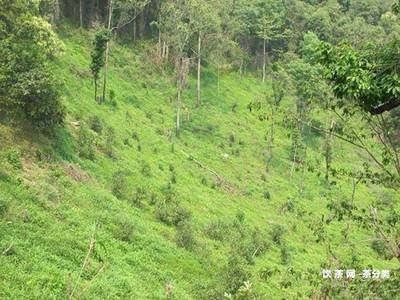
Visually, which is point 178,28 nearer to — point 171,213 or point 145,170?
point 145,170

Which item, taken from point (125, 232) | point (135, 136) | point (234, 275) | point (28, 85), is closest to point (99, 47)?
point (135, 136)

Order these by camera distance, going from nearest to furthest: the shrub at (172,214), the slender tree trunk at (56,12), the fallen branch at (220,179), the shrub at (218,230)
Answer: the shrub at (172,214)
the shrub at (218,230)
the fallen branch at (220,179)
the slender tree trunk at (56,12)

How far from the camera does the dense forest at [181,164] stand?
1025cm

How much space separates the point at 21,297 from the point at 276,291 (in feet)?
39.4

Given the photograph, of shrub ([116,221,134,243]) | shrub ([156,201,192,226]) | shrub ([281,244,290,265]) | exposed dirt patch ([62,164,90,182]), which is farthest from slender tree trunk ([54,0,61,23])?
shrub ([116,221,134,243])

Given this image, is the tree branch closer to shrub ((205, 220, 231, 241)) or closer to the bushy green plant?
shrub ((205, 220, 231, 241))

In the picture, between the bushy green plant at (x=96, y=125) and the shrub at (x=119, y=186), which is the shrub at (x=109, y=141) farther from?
the shrub at (x=119, y=186)

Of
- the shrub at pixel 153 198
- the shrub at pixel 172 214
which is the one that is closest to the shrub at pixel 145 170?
the shrub at pixel 153 198

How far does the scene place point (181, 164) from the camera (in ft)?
108

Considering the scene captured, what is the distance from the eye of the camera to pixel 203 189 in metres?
30.7

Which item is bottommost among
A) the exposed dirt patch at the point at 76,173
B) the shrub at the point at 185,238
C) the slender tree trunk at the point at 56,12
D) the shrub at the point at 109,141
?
the shrub at the point at 185,238

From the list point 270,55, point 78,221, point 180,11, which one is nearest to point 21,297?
point 78,221

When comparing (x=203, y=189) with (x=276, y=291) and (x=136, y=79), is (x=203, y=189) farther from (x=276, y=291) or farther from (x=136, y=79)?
(x=136, y=79)

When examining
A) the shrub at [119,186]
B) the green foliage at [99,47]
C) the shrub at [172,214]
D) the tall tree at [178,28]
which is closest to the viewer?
the shrub at [119,186]
